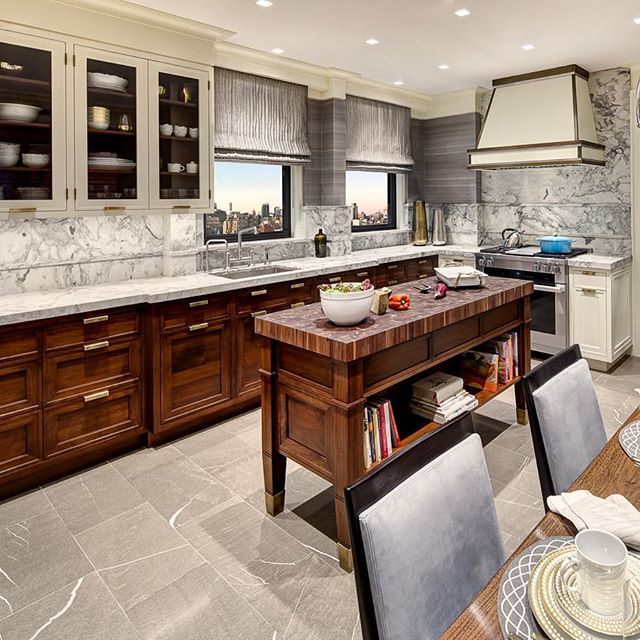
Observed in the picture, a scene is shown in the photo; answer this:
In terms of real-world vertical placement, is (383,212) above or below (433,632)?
above

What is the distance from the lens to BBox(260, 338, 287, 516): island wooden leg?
253cm

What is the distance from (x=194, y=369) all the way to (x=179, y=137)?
1600mm

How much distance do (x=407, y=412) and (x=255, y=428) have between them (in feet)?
4.00

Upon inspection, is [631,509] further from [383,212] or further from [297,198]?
[383,212]

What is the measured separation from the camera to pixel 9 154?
2971mm

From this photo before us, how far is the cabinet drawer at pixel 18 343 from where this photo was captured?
108 inches

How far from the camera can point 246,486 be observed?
2973 mm

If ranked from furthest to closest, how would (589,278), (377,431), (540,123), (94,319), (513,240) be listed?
(513,240), (540,123), (589,278), (94,319), (377,431)

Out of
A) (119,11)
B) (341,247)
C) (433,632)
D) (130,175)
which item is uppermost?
(119,11)

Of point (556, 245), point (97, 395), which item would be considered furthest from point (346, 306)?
point (556, 245)

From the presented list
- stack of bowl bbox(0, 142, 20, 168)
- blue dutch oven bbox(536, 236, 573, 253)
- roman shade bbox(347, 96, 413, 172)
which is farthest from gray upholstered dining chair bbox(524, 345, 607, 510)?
roman shade bbox(347, 96, 413, 172)

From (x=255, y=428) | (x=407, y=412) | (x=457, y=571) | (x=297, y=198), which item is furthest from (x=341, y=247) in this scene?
(x=457, y=571)

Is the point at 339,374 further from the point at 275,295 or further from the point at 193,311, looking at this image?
the point at 275,295

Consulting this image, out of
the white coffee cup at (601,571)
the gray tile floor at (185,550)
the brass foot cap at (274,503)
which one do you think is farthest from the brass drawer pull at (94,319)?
the white coffee cup at (601,571)
